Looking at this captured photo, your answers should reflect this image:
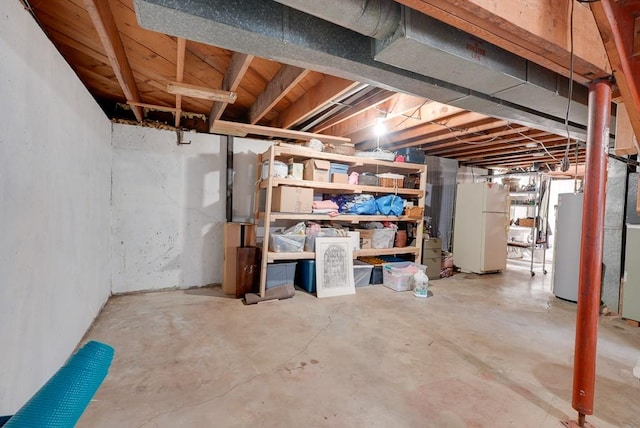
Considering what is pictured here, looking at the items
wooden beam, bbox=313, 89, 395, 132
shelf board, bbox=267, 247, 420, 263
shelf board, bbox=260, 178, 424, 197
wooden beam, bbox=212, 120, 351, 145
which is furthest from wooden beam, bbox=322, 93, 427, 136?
shelf board, bbox=267, 247, 420, 263

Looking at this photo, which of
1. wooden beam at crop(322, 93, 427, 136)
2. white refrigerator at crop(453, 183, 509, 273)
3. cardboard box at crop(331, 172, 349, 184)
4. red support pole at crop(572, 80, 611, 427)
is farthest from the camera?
white refrigerator at crop(453, 183, 509, 273)

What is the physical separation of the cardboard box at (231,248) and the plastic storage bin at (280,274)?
424mm

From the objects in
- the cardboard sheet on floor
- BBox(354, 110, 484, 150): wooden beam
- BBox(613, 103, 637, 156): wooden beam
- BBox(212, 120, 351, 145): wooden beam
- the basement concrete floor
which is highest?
BBox(354, 110, 484, 150): wooden beam

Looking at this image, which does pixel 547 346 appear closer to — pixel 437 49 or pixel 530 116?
pixel 530 116

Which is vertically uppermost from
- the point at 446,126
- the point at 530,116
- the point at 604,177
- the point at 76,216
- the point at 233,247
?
the point at 446,126

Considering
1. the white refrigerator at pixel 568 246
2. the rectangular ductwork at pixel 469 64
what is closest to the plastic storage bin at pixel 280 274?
the rectangular ductwork at pixel 469 64

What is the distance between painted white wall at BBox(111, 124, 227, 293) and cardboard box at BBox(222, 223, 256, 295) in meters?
0.40

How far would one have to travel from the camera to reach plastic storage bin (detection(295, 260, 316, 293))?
378 cm

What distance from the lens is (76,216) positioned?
216 centimetres

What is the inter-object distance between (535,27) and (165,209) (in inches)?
150

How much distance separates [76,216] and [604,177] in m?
3.38

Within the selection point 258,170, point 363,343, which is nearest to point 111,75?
point 258,170

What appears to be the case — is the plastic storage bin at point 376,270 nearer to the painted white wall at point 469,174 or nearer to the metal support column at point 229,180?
the metal support column at point 229,180

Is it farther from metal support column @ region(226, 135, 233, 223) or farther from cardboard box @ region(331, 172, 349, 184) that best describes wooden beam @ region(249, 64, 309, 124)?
cardboard box @ region(331, 172, 349, 184)
